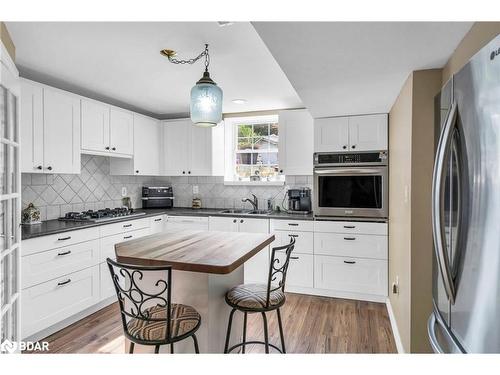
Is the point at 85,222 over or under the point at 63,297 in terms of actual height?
over

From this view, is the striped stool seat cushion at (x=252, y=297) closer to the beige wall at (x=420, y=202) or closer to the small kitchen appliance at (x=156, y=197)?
the beige wall at (x=420, y=202)

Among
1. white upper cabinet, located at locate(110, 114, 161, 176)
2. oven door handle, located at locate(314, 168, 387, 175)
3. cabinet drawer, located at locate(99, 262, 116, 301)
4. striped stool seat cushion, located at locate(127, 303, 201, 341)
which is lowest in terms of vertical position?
cabinet drawer, located at locate(99, 262, 116, 301)

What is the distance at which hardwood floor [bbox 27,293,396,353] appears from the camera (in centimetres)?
251

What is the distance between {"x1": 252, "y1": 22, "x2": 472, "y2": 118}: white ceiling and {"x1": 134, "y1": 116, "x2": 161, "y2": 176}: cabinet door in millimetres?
2500

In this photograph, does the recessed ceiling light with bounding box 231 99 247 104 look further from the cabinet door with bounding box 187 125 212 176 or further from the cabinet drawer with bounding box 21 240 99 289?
the cabinet drawer with bounding box 21 240 99 289

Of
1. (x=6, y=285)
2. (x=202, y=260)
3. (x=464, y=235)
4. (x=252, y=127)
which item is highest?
(x=252, y=127)

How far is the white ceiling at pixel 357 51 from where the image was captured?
4.86 ft

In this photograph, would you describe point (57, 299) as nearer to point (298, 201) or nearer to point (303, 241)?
point (303, 241)

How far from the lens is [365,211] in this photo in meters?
3.51

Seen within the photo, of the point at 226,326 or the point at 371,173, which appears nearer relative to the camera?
the point at 226,326

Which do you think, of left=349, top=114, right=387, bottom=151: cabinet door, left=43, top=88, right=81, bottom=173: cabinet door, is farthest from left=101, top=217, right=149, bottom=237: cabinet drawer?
left=349, top=114, right=387, bottom=151: cabinet door

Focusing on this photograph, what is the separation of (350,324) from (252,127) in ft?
9.54

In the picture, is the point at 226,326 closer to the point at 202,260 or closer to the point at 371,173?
the point at 202,260
